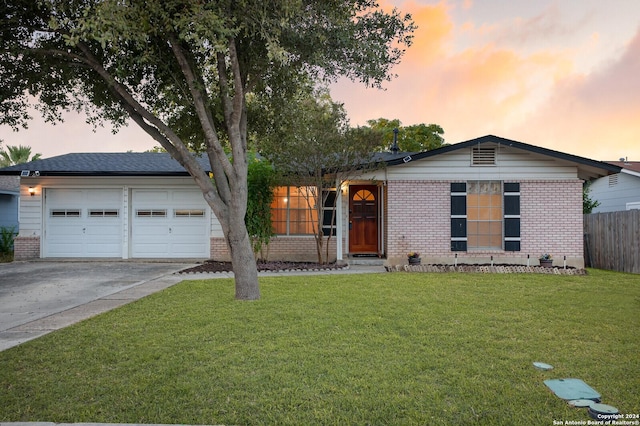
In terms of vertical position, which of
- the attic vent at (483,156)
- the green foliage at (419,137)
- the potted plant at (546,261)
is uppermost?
the green foliage at (419,137)

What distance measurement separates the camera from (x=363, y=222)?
12.5m

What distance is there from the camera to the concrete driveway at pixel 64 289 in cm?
544

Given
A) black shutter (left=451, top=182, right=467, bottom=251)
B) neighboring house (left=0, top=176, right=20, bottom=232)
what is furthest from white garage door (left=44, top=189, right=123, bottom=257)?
black shutter (left=451, top=182, right=467, bottom=251)

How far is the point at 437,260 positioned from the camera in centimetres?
1088

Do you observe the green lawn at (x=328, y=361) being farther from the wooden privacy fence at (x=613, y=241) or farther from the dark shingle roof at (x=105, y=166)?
the dark shingle roof at (x=105, y=166)

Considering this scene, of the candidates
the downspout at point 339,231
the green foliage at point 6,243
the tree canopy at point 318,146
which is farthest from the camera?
the green foliage at point 6,243

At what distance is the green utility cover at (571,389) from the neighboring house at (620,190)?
1520 centimetres

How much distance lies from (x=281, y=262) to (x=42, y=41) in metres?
7.67

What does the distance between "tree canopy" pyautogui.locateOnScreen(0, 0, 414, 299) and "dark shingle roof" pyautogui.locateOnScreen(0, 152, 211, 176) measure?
4.59 metres

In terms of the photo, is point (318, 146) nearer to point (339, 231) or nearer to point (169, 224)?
point (339, 231)

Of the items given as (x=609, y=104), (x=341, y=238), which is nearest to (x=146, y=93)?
(x=341, y=238)

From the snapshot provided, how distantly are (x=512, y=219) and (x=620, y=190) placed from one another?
10.1m

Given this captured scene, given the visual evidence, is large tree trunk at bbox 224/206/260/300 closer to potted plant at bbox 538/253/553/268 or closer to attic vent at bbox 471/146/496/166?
attic vent at bbox 471/146/496/166

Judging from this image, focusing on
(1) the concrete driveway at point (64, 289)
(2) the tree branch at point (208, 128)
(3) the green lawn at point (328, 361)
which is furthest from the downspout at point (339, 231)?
(2) the tree branch at point (208, 128)
